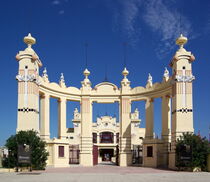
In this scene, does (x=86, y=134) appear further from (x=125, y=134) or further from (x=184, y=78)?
(x=184, y=78)

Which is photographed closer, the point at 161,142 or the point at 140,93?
the point at 161,142

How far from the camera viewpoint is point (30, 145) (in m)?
25.2

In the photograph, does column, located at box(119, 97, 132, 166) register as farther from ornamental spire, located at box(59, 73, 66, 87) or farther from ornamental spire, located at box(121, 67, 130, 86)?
ornamental spire, located at box(59, 73, 66, 87)

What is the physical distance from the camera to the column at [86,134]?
119 ft

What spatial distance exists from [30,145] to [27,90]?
584 centimetres

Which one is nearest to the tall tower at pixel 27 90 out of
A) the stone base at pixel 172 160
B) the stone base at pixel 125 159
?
the stone base at pixel 125 159

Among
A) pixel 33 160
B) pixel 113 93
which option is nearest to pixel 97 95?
pixel 113 93

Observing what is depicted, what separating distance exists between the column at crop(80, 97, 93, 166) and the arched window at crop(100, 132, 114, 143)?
69.8 ft

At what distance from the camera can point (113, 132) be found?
190ft

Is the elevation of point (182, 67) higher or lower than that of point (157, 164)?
higher

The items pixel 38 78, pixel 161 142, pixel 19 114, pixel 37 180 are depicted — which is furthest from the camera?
pixel 161 142

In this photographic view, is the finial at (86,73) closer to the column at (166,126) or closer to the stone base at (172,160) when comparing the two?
the column at (166,126)

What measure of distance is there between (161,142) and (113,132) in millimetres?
25221

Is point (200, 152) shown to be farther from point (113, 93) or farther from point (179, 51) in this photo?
point (113, 93)
